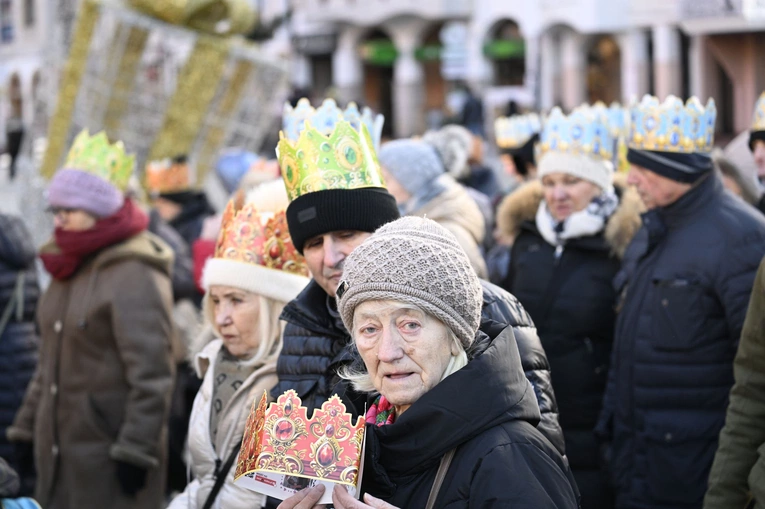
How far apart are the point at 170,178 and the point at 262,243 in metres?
5.80

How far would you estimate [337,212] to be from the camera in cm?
355

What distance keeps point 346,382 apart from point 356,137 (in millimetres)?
1001

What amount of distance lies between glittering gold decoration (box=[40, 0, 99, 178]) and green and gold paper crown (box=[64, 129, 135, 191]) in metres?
5.77

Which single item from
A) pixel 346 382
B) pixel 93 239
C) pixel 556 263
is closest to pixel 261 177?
pixel 93 239

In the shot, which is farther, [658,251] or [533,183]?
[533,183]

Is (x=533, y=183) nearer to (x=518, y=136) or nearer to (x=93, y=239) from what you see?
(x=93, y=239)

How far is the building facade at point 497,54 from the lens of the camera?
24688mm

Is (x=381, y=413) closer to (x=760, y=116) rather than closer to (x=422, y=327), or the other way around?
(x=422, y=327)

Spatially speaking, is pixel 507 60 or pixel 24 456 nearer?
pixel 24 456

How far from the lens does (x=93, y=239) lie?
214 inches

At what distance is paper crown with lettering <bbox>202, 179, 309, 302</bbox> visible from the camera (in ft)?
13.3

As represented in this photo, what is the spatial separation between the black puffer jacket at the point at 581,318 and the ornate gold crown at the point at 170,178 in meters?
4.99

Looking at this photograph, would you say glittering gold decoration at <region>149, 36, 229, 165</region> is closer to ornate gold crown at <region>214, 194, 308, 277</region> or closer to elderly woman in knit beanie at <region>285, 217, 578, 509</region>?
ornate gold crown at <region>214, 194, 308, 277</region>

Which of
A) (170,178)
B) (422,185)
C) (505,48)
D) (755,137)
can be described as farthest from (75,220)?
(505,48)
